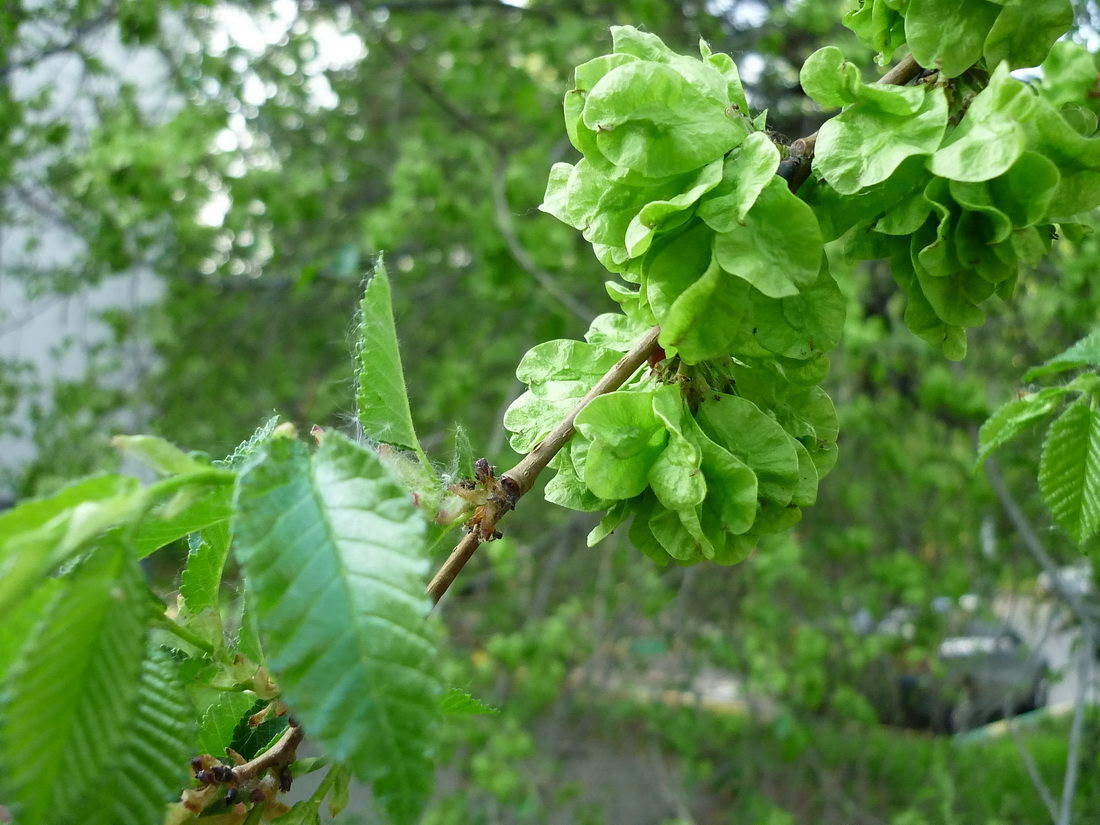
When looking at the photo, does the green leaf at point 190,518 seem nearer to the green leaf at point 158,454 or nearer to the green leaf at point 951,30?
the green leaf at point 158,454

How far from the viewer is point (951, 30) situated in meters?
0.74

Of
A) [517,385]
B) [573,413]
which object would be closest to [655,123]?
[573,413]

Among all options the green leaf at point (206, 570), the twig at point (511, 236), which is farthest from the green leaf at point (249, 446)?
the twig at point (511, 236)

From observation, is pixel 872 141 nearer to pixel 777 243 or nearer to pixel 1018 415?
pixel 777 243

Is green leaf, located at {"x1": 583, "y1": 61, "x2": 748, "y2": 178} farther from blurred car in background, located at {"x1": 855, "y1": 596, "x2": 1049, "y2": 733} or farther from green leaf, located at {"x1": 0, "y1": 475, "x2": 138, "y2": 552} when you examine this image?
blurred car in background, located at {"x1": 855, "y1": 596, "x2": 1049, "y2": 733}

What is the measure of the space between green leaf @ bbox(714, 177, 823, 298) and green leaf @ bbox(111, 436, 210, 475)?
41cm

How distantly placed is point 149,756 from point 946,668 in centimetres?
423

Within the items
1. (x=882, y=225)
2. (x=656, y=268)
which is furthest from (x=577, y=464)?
(x=882, y=225)

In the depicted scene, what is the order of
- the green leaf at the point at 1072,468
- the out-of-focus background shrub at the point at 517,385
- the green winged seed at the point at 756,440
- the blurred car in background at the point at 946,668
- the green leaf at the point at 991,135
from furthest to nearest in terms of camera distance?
the blurred car in background at the point at 946,668
the out-of-focus background shrub at the point at 517,385
the green leaf at the point at 1072,468
the green winged seed at the point at 756,440
the green leaf at the point at 991,135

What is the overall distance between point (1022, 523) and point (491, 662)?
82.1 inches

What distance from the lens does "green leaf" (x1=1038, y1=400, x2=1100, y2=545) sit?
37.3 inches

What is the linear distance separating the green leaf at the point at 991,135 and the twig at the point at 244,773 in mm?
644

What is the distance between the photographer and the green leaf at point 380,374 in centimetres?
70

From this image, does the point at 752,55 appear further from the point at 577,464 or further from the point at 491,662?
the point at 577,464
